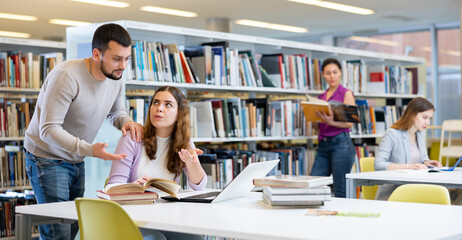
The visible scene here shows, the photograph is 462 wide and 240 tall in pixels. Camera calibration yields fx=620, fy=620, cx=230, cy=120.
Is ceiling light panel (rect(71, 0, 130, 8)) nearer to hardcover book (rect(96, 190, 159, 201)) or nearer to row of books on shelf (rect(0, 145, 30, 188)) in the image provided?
row of books on shelf (rect(0, 145, 30, 188))

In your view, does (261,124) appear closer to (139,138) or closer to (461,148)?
(139,138)

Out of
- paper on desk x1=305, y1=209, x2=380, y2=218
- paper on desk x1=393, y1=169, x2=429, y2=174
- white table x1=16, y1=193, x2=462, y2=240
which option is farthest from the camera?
paper on desk x1=393, y1=169, x2=429, y2=174

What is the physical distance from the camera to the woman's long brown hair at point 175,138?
9.72 ft

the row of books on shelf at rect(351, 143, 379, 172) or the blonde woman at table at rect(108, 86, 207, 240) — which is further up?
the blonde woman at table at rect(108, 86, 207, 240)

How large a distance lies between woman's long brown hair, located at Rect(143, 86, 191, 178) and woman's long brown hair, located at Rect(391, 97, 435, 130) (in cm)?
199

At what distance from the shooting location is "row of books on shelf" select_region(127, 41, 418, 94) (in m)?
4.47

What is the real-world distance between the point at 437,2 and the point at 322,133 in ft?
13.6

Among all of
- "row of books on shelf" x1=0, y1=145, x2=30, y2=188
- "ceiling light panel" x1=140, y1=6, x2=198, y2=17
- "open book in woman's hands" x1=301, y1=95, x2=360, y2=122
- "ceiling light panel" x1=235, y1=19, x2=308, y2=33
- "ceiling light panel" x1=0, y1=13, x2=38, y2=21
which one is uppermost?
"ceiling light panel" x1=0, y1=13, x2=38, y2=21

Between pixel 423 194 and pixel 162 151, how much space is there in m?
1.23

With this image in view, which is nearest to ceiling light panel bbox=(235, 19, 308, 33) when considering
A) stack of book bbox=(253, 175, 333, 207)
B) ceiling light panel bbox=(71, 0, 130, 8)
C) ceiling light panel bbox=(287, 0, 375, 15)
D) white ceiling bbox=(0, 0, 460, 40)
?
white ceiling bbox=(0, 0, 460, 40)

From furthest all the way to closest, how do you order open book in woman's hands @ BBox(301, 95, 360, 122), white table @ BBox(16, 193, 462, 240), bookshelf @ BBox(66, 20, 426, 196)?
open book in woman's hands @ BBox(301, 95, 360, 122) → bookshelf @ BBox(66, 20, 426, 196) → white table @ BBox(16, 193, 462, 240)

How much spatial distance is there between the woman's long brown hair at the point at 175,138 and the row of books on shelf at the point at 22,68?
9.93 ft

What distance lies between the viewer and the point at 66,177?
307 centimetres

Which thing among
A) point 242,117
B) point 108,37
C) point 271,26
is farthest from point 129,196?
point 271,26
